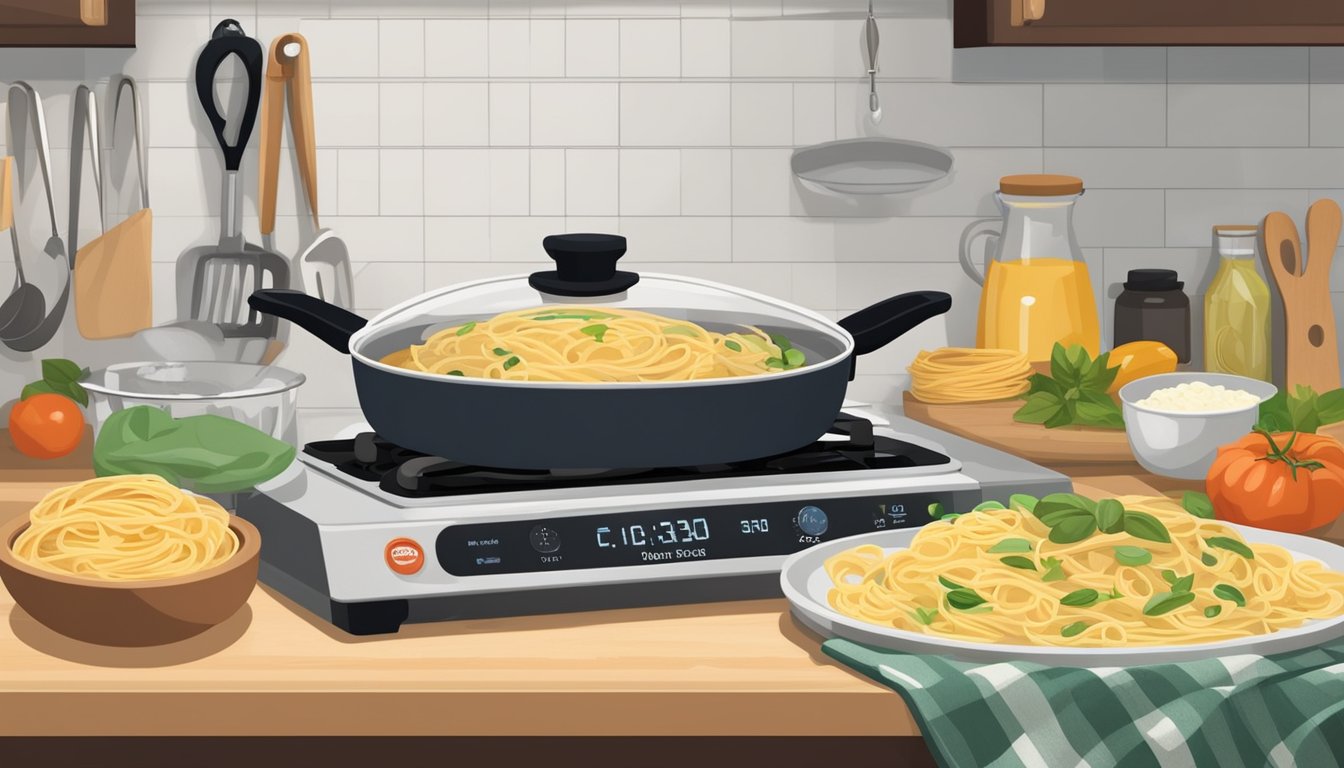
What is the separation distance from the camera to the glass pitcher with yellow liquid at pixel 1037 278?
2213mm

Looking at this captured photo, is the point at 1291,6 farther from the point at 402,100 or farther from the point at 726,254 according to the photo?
the point at 402,100

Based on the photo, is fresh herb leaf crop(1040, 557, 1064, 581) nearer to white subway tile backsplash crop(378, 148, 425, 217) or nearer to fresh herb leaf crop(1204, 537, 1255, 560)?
fresh herb leaf crop(1204, 537, 1255, 560)

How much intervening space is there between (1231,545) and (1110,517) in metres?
0.11

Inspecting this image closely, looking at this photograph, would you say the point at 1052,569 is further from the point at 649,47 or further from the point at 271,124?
the point at 271,124

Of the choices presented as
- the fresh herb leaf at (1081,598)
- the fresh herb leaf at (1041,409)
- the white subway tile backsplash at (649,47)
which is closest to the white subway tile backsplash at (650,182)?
the white subway tile backsplash at (649,47)

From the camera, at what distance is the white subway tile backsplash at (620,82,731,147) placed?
7.43ft

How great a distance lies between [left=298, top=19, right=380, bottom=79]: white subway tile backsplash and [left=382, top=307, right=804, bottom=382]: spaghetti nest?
2.64 feet

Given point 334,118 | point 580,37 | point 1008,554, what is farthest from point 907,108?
point 1008,554

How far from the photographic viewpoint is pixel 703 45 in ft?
7.41

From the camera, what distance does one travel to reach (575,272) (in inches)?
62.9

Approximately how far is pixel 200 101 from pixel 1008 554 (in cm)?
145

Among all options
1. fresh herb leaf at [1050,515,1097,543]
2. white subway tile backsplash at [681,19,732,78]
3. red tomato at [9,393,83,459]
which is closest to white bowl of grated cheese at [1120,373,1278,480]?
fresh herb leaf at [1050,515,1097,543]

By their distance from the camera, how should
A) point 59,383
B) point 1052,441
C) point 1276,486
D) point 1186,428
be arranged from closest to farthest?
point 1276,486
point 1186,428
point 1052,441
point 59,383

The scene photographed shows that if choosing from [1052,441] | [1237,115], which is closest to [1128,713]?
[1052,441]
